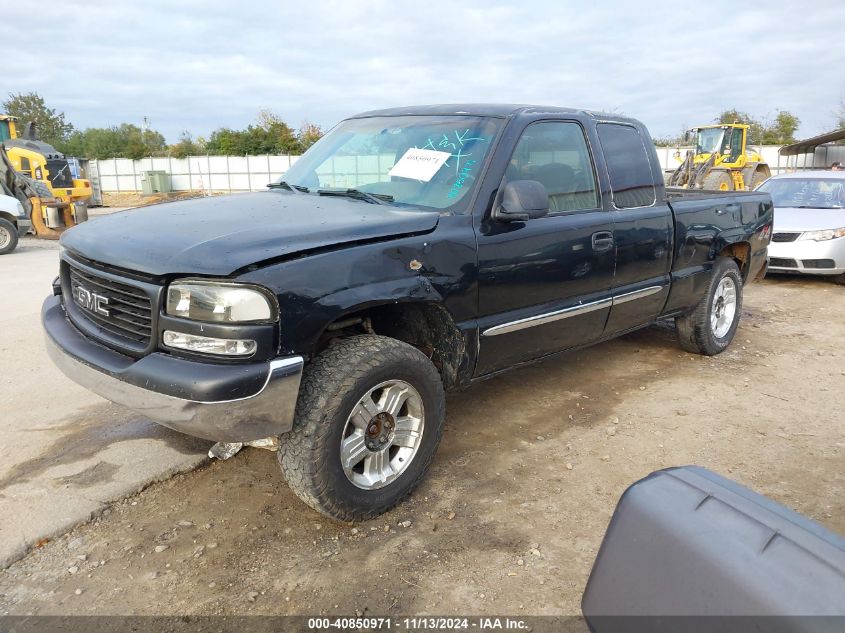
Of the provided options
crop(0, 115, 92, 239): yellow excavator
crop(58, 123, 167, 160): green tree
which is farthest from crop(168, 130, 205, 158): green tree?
crop(0, 115, 92, 239): yellow excavator

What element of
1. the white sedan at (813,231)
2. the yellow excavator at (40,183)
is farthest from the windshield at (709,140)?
the yellow excavator at (40,183)

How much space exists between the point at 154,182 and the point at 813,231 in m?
33.1

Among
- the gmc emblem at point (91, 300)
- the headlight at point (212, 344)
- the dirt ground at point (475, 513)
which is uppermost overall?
the gmc emblem at point (91, 300)

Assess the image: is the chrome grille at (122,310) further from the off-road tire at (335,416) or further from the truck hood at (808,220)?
the truck hood at (808,220)

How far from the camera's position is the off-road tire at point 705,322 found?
17.8 feet

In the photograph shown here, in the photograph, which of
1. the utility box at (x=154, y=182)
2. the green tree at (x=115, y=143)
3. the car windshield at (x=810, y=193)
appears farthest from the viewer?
the green tree at (x=115, y=143)

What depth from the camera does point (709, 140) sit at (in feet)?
68.0

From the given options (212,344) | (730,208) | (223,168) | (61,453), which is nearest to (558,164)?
(730,208)

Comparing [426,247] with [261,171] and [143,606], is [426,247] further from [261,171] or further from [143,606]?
[261,171]

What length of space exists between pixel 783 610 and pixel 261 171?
3503cm

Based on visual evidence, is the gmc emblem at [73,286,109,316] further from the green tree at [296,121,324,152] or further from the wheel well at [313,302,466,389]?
the green tree at [296,121,324,152]

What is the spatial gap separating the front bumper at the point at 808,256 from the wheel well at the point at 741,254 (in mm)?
3582

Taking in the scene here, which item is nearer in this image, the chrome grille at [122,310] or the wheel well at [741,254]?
the chrome grille at [122,310]

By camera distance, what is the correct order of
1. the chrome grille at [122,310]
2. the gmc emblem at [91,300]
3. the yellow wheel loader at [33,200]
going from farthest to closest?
the yellow wheel loader at [33,200] < the gmc emblem at [91,300] < the chrome grille at [122,310]
